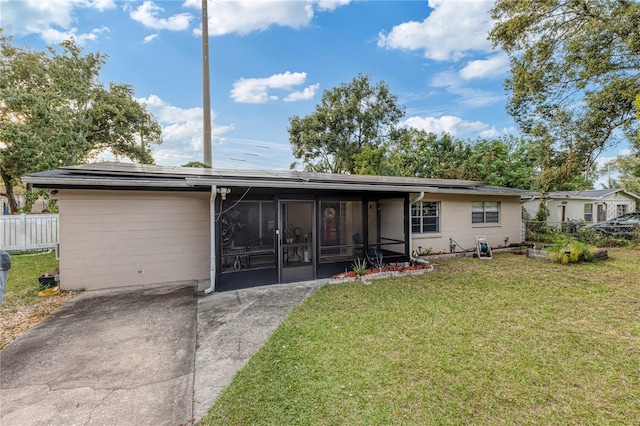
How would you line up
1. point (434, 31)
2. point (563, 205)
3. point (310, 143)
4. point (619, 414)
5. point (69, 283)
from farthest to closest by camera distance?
point (310, 143) < point (563, 205) < point (434, 31) < point (69, 283) < point (619, 414)

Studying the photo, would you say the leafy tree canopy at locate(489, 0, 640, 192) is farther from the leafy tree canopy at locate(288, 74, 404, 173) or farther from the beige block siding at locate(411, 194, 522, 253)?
the leafy tree canopy at locate(288, 74, 404, 173)

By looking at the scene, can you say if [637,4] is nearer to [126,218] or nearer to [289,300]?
[289,300]

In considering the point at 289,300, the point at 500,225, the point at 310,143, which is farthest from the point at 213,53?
the point at 500,225

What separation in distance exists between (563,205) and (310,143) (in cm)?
1743

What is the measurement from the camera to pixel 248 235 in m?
6.19

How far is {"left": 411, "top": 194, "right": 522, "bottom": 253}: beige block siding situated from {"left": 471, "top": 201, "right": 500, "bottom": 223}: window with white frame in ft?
0.51

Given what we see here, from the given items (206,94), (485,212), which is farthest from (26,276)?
(485,212)

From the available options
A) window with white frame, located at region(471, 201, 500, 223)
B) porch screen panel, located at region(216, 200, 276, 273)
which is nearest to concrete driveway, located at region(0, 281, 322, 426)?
porch screen panel, located at region(216, 200, 276, 273)

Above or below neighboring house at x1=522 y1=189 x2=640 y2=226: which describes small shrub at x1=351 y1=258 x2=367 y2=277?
below

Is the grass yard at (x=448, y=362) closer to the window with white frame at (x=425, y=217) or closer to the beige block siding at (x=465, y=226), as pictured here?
Result: the window with white frame at (x=425, y=217)

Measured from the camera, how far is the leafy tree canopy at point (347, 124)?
19516 mm

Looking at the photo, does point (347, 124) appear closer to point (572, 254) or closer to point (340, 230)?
point (340, 230)

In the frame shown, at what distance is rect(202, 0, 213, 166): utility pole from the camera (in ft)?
49.5

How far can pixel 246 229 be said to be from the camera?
6.16m
